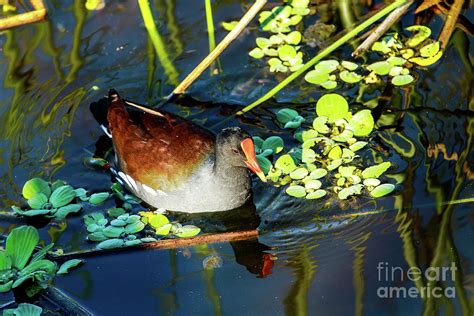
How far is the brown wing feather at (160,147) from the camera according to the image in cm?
524

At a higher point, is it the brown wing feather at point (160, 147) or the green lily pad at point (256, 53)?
the green lily pad at point (256, 53)

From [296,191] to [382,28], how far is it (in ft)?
5.35

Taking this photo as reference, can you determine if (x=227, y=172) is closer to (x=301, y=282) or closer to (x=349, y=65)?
(x=301, y=282)

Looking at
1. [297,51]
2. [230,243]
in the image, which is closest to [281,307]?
[230,243]

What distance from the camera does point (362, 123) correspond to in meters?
5.57

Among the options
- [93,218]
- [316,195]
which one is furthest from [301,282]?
[93,218]

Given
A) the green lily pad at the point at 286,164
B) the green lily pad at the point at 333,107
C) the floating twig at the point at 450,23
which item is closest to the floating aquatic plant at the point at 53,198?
the green lily pad at the point at 286,164

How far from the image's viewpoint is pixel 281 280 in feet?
15.0

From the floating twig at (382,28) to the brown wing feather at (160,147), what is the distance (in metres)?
1.50

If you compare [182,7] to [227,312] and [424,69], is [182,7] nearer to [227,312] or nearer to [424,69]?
[424,69]

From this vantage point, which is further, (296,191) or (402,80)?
(402,80)

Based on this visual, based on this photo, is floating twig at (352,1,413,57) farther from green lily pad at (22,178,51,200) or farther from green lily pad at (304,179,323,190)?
green lily pad at (22,178,51,200)

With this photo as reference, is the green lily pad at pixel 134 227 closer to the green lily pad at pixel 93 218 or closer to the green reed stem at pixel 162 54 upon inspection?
the green lily pad at pixel 93 218

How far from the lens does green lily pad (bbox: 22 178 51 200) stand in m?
5.34
